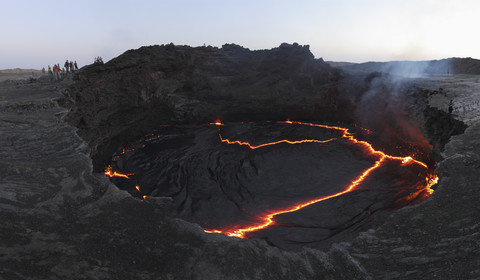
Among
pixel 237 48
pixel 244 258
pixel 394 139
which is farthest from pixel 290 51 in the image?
pixel 244 258

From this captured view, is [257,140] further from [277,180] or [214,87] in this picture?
[214,87]

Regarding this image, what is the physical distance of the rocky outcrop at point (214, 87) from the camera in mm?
19531

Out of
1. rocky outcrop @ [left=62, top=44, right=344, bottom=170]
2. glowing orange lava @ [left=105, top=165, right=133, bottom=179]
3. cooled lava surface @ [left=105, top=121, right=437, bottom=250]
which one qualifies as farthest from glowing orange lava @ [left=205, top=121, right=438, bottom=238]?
glowing orange lava @ [left=105, top=165, right=133, bottom=179]

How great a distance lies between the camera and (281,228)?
32.3 ft

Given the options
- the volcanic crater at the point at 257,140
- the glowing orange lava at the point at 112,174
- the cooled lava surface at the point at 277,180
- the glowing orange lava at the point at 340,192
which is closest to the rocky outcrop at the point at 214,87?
the volcanic crater at the point at 257,140

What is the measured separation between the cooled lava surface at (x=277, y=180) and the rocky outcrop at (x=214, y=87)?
8.18 ft

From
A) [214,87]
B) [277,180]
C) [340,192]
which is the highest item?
[214,87]

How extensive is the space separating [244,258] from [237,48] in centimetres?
2186

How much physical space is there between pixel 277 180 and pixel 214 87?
458 inches

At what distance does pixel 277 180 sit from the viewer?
43.9ft

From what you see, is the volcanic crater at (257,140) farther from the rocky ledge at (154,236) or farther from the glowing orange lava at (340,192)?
the rocky ledge at (154,236)

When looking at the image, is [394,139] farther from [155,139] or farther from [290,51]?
[155,139]

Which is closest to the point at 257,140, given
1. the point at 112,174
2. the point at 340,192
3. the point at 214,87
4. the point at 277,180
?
the point at 277,180

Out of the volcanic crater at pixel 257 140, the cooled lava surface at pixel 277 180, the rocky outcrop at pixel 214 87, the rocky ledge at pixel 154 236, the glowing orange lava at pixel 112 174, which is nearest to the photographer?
the rocky ledge at pixel 154 236
